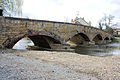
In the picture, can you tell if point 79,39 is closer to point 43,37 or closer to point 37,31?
point 43,37

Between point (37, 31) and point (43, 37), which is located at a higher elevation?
point (37, 31)

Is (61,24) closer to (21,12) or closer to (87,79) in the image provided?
(21,12)

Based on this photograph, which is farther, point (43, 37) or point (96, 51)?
point (96, 51)

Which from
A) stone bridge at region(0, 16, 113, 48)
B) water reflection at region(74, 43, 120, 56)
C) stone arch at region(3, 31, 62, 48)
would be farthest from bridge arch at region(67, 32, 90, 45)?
stone arch at region(3, 31, 62, 48)

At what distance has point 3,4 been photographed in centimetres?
1950

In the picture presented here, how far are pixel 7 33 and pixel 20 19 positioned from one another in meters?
1.78

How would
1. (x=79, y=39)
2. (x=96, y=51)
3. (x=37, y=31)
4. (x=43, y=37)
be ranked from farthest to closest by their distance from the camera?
(x=79, y=39), (x=96, y=51), (x=43, y=37), (x=37, y=31)

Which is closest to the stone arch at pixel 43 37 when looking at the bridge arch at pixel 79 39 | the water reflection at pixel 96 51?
the water reflection at pixel 96 51

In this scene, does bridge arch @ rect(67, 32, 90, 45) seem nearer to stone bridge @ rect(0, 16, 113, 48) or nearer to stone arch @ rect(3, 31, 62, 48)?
stone bridge @ rect(0, 16, 113, 48)

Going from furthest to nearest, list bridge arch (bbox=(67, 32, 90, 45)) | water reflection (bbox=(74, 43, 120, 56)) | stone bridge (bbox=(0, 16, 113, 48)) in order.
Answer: bridge arch (bbox=(67, 32, 90, 45)) < water reflection (bbox=(74, 43, 120, 56)) < stone bridge (bbox=(0, 16, 113, 48))

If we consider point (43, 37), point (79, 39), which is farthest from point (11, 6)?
point (79, 39)

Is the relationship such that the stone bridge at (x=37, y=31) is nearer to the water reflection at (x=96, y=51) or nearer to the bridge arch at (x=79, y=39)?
the water reflection at (x=96, y=51)

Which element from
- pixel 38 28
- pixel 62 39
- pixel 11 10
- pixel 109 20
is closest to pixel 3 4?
pixel 11 10

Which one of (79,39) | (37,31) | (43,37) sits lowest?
(79,39)
